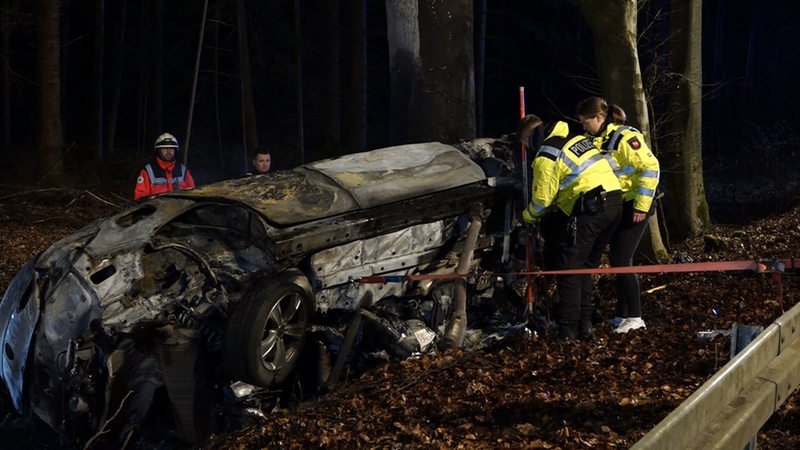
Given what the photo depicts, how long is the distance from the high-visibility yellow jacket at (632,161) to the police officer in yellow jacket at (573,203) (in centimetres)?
19

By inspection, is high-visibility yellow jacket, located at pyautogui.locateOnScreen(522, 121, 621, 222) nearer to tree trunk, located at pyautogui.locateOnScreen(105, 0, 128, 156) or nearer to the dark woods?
the dark woods

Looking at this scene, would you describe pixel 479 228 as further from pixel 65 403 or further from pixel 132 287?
pixel 65 403

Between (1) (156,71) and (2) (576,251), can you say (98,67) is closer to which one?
(1) (156,71)

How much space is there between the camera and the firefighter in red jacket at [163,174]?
8875 millimetres

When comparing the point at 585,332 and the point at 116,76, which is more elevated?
the point at 116,76

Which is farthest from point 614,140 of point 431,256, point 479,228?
point 431,256

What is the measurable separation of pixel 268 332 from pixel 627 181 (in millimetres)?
3073

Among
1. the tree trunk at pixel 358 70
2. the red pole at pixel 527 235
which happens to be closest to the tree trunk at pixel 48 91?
the tree trunk at pixel 358 70

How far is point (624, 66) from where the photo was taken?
906 centimetres

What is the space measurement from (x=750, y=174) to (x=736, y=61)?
53.5ft

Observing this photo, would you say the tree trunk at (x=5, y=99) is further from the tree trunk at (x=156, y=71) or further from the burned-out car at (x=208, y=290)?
the burned-out car at (x=208, y=290)

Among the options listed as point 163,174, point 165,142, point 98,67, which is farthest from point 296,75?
point 163,174

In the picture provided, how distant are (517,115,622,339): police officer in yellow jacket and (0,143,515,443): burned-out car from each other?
2.70 ft

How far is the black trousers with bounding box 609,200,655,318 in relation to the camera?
6.82 m
